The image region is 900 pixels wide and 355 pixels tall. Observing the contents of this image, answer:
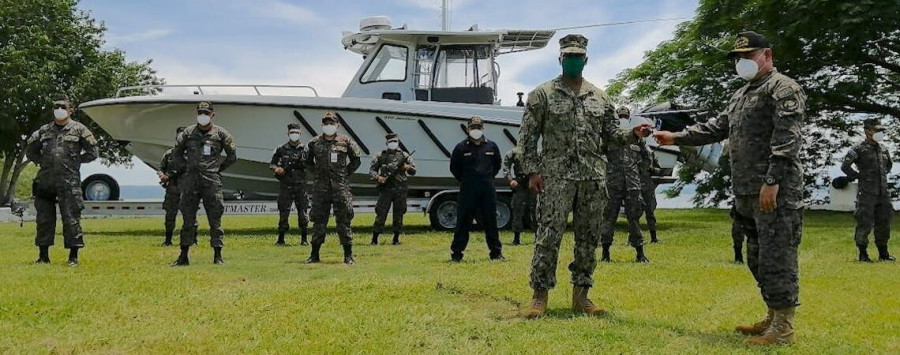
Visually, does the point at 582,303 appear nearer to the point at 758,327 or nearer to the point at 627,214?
the point at 758,327

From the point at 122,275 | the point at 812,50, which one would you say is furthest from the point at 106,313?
the point at 812,50

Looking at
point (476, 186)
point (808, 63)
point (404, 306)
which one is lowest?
point (404, 306)

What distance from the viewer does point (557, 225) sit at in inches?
189

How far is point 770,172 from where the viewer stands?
160 inches

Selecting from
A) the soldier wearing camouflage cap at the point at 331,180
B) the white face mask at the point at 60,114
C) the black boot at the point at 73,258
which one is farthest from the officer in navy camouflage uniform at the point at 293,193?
the black boot at the point at 73,258

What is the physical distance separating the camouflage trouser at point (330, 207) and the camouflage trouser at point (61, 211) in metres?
2.28

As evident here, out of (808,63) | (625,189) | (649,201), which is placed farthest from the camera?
(808,63)

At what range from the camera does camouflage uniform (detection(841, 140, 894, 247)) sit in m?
8.57

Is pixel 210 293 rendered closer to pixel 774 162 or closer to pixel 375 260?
pixel 375 260

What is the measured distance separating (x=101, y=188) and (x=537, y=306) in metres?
10.7

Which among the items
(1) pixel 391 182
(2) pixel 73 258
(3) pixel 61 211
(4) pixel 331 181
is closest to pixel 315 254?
(4) pixel 331 181

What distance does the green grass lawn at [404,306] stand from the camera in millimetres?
4117

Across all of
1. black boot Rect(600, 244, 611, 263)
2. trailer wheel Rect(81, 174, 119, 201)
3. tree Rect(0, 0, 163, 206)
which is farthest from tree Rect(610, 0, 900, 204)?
tree Rect(0, 0, 163, 206)

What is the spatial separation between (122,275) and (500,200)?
7.39 meters
